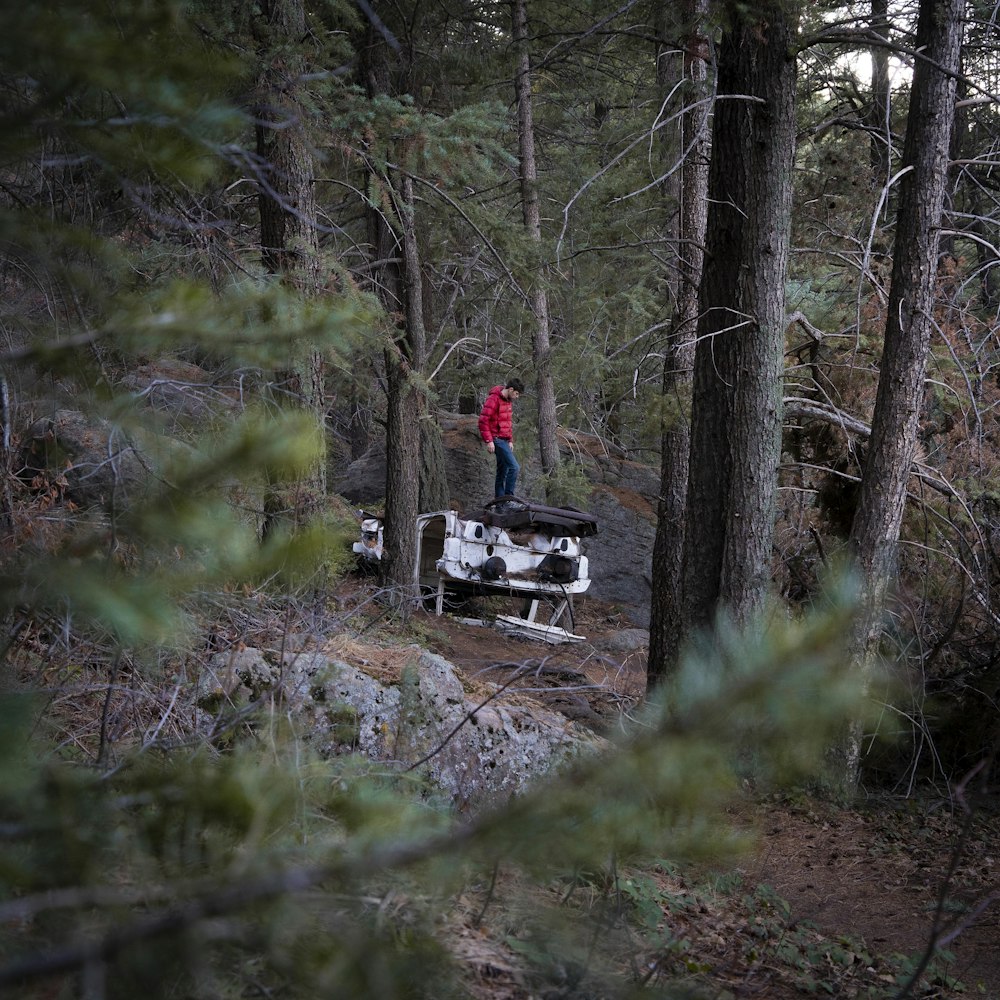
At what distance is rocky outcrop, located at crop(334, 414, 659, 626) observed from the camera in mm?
17094

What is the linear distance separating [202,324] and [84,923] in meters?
1.23

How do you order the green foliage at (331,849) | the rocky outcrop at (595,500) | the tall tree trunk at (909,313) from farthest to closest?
the rocky outcrop at (595,500) → the tall tree trunk at (909,313) → the green foliage at (331,849)

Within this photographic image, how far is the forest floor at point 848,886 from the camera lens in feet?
15.1

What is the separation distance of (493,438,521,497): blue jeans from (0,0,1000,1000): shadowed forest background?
1168 millimetres

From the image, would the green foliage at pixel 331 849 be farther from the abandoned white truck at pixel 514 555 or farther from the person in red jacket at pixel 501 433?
the person in red jacket at pixel 501 433

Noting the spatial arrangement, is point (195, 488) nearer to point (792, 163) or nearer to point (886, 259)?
point (792, 163)

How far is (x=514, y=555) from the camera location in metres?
13.2

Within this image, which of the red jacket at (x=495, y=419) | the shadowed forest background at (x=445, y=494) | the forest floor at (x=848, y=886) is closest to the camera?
the shadowed forest background at (x=445, y=494)

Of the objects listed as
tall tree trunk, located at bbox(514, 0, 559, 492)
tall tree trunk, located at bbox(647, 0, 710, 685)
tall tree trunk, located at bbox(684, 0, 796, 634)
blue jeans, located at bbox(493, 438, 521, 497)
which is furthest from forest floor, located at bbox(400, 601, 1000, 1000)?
tall tree trunk, located at bbox(514, 0, 559, 492)

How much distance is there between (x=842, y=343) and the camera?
10.1 metres

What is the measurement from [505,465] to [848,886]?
9.50 meters

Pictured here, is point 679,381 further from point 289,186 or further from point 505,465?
point 505,465

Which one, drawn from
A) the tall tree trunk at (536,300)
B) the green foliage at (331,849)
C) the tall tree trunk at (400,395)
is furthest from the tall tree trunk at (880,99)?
the green foliage at (331,849)

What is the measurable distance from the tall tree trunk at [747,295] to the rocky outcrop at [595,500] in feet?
29.7
